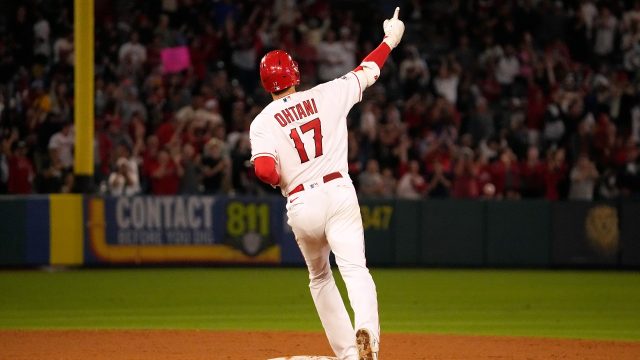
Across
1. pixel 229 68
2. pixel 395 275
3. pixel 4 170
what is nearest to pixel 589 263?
pixel 395 275

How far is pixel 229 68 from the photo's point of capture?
2162cm

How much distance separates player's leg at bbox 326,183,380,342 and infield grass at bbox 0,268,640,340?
4067mm

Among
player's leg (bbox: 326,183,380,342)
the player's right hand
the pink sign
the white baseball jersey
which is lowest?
player's leg (bbox: 326,183,380,342)

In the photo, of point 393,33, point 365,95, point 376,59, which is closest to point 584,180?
point 365,95

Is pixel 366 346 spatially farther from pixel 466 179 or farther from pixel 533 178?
pixel 533 178

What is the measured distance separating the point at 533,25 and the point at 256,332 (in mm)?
14062

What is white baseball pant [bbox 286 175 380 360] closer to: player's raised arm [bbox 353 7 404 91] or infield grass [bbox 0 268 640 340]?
player's raised arm [bbox 353 7 404 91]

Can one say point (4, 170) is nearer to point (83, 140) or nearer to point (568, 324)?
point (83, 140)

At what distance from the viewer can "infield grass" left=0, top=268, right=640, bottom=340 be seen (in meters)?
11.7

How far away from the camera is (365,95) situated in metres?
21.0

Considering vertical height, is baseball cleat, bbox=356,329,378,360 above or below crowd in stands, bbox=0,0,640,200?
below

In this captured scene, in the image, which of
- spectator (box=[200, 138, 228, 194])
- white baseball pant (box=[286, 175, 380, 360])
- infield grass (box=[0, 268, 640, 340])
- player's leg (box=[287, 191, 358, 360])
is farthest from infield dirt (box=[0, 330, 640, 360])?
spectator (box=[200, 138, 228, 194])

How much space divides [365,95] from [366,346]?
14.2 metres

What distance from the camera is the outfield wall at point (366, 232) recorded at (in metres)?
→ 17.9
